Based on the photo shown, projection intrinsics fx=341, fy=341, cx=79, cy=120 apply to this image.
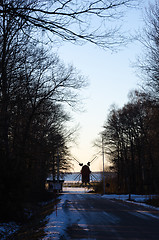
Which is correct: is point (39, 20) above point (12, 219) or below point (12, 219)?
above

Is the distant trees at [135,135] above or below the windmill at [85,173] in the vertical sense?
above

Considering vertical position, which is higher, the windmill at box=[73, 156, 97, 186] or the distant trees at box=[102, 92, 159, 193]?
the distant trees at box=[102, 92, 159, 193]

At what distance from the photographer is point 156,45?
2189 cm

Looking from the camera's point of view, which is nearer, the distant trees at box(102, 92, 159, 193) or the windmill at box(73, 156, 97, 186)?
the distant trees at box(102, 92, 159, 193)

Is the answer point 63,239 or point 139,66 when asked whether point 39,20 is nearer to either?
point 63,239

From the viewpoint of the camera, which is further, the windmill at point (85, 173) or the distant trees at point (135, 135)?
the windmill at point (85, 173)

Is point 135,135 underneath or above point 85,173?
above

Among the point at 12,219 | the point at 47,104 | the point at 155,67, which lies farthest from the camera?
the point at 47,104

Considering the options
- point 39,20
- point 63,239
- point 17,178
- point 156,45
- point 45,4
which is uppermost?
point 156,45

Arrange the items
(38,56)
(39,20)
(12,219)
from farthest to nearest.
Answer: (38,56) → (12,219) → (39,20)

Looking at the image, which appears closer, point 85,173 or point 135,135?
point 135,135

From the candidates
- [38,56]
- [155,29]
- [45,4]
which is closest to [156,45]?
[155,29]

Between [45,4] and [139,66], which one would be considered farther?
[139,66]

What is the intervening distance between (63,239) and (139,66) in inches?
575
